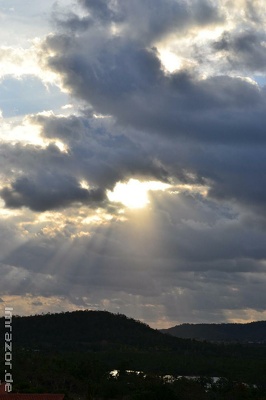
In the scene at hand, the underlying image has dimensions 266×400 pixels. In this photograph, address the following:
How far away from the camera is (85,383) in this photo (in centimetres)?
19762

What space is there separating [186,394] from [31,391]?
39066mm

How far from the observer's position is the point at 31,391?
15700cm

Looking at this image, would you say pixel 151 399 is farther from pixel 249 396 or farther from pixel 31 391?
pixel 249 396

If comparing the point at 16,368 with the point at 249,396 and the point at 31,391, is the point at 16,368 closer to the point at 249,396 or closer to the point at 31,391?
the point at 31,391

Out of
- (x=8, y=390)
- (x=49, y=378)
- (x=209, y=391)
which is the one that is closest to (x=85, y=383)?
(x=49, y=378)

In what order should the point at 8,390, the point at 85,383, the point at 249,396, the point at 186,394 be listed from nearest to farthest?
the point at 8,390 < the point at 186,394 < the point at 249,396 < the point at 85,383

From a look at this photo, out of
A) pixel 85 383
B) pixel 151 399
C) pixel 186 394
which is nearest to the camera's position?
pixel 151 399

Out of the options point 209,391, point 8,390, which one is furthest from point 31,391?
point 209,391

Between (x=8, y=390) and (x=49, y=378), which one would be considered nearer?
(x=8, y=390)

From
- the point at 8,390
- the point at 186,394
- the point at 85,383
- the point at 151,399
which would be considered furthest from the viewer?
the point at 85,383

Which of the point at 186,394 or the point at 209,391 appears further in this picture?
the point at 209,391

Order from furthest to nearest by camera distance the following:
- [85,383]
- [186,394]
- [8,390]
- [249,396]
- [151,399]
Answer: [85,383] < [249,396] < [186,394] < [151,399] < [8,390]

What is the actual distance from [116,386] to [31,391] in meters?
38.2

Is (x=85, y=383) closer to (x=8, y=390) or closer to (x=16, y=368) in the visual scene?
(x=16, y=368)
